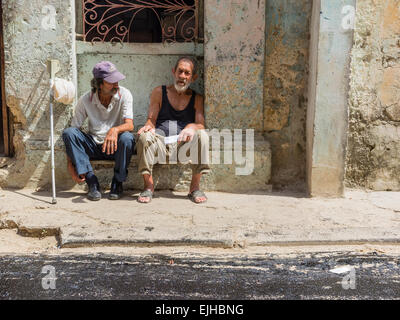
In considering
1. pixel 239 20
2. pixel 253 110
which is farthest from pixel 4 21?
pixel 253 110

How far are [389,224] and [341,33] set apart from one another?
195 centimetres

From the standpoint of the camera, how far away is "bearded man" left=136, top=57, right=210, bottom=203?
498 centimetres

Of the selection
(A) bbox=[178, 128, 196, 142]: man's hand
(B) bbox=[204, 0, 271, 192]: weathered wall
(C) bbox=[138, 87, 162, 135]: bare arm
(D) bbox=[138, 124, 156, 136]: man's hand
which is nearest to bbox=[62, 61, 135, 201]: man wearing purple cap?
(D) bbox=[138, 124, 156, 136]: man's hand

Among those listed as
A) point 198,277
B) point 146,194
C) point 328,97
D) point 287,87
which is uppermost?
point 287,87

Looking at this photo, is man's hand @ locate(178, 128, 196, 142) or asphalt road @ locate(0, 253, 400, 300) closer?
asphalt road @ locate(0, 253, 400, 300)

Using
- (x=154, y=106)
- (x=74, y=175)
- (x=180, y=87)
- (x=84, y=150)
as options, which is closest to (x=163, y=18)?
(x=180, y=87)

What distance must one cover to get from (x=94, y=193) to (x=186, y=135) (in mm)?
1114

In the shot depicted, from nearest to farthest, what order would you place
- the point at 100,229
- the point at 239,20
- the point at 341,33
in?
the point at 100,229, the point at 341,33, the point at 239,20

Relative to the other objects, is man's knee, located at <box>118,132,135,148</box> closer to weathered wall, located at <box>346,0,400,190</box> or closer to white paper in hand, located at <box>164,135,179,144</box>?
white paper in hand, located at <box>164,135,179,144</box>

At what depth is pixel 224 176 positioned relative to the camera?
17.5 feet

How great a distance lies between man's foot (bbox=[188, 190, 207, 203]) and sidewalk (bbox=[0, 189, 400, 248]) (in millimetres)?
75

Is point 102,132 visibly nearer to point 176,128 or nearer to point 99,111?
point 99,111

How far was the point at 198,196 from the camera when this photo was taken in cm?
499
